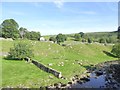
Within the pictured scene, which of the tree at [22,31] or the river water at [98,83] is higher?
the tree at [22,31]

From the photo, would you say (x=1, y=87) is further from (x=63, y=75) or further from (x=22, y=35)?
(x=22, y=35)

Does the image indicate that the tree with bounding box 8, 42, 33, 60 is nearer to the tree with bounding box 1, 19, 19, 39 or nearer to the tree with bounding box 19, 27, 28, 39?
the tree with bounding box 1, 19, 19, 39

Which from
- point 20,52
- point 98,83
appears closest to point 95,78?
point 98,83

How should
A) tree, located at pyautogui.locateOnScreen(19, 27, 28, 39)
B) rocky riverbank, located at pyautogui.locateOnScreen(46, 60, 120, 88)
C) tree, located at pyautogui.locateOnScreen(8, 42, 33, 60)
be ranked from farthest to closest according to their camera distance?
tree, located at pyautogui.locateOnScreen(19, 27, 28, 39), tree, located at pyautogui.locateOnScreen(8, 42, 33, 60), rocky riverbank, located at pyautogui.locateOnScreen(46, 60, 120, 88)

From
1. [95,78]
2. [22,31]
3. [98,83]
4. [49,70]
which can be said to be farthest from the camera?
[22,31]

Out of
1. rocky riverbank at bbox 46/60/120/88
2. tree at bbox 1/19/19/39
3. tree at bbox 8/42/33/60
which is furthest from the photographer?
tree at bbox 1/19/19/39

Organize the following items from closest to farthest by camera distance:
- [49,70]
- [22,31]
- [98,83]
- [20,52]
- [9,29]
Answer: [98,83], [49,70], [20,52], [9,29], [22,31]

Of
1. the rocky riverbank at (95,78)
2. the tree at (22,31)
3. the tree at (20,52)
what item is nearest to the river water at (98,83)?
the rocky riverbank at (95,78)

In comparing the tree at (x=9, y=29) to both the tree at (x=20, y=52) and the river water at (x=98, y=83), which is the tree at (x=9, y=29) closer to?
the tree at (x=20, y=52)

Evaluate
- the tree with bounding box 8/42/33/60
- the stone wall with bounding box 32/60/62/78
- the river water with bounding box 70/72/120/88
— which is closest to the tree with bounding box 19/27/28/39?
the tree with bounding box 8/42/33/60

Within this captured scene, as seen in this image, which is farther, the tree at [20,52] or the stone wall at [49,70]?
the tree at [20,52]

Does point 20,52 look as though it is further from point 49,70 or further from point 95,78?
point 95,78

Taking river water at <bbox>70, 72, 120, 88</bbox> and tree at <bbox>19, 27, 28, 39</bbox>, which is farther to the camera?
tree at <bbox>19, 27, 28, 39</bbox>

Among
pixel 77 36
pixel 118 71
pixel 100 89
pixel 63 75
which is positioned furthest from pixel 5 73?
pixel 77 36
